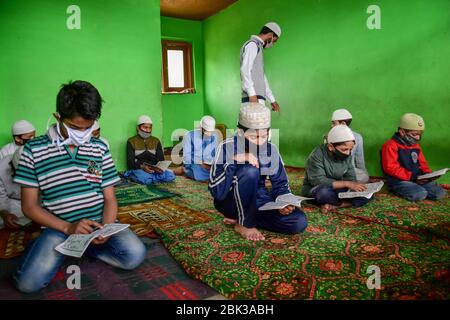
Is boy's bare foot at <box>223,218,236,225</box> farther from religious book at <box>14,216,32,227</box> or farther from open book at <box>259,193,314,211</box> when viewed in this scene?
religious book at <box>14,216,32,227</box>

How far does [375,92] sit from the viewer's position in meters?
4.41

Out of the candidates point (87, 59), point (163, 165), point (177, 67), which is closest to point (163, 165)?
point (163, 165)

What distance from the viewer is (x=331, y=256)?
199cm

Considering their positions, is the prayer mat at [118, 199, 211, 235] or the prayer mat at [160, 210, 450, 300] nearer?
the prayer mat at [160, 210, 450, 300]

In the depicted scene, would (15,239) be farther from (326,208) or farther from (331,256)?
(326,208)

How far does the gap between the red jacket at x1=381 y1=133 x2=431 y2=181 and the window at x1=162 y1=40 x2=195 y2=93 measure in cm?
567

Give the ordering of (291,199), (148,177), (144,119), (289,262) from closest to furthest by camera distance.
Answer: (289,262) → (291,199) → (148,177) → (144,119)

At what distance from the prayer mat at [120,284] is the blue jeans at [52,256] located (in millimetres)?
53

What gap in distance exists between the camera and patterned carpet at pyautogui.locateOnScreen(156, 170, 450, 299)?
1.60m

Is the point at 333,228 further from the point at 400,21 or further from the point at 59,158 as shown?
the point at 400,21

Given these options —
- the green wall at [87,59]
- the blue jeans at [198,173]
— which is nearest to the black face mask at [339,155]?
the blue jeans at [198,173]

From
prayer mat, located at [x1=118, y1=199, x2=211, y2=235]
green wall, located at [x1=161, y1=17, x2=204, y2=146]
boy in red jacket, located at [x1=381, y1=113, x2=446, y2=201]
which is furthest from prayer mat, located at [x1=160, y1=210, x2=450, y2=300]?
green wall, located at [x1=161, y1=17, x2=204, y2=146]

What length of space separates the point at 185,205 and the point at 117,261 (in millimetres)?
1475

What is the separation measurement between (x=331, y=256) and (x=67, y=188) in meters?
1.56
